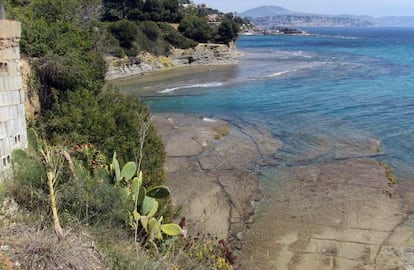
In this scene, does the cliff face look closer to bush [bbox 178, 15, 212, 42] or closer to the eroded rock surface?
bush [bbox 178, 15, 212, 42]

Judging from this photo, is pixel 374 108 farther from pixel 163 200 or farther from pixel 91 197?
pixel 91 197

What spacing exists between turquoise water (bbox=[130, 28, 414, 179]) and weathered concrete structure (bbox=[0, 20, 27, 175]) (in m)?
13.3

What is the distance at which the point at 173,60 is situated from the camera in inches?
2467

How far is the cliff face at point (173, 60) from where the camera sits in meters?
50.1

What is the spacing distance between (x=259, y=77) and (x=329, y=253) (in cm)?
3883

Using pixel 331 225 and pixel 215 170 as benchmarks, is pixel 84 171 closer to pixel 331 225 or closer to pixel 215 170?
pixel 331 225

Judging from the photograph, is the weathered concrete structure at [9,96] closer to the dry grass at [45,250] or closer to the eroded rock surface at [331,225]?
the dry grass at [45,250]

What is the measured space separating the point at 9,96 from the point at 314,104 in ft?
89.0

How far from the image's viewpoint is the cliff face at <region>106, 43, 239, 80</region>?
50125 millimetres

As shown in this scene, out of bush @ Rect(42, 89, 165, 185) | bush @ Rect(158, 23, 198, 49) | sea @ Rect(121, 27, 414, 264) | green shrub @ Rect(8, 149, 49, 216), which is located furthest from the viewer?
bush @ Rect(158, 23, 198, 49)

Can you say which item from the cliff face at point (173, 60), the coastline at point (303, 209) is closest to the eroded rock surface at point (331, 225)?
the coastline at point (303, 209)

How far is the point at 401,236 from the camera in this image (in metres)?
13.4

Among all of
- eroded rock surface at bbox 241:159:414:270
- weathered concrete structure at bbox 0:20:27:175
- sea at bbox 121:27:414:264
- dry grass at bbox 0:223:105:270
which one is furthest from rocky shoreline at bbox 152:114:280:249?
dry grass at bbox 0:223:105:270

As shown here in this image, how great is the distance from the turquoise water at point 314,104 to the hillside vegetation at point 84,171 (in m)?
9.23
